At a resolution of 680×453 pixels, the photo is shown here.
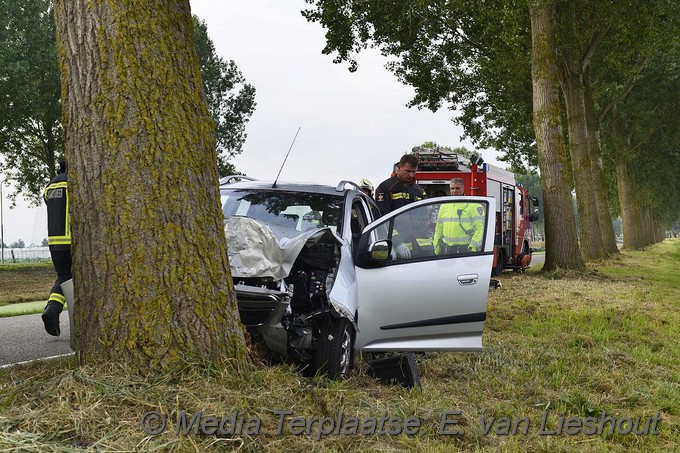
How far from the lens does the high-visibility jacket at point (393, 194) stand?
8.23m

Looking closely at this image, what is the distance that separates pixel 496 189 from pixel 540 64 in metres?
3.22

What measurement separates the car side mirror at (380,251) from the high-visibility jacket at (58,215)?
2600 millimetres

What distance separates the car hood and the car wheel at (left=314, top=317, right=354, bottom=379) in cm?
58

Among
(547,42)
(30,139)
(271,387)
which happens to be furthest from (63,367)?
(30,139)

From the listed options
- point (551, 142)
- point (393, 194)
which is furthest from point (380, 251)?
point (551, 142)

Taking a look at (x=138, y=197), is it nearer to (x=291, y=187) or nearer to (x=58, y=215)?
(x=58, y=215)

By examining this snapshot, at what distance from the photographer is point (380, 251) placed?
5.82 m

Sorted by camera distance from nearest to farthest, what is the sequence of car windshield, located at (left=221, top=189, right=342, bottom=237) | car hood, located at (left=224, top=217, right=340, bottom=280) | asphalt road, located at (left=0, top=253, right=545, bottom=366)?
car hood, located at (left=224, top=217, right=340, bottom=280) < car windshield, located at (left=221, top=189, right=342, bottom=237) < asphalt road, located at (left=0, top=253, right=545, bottom=366)

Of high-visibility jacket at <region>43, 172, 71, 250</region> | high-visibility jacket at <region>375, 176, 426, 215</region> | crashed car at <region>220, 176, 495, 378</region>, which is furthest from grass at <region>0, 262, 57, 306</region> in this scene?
crashed car at <region>220, 176, 495, 378</region>

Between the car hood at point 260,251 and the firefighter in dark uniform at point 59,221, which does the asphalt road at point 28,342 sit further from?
the car hood at point 260,251

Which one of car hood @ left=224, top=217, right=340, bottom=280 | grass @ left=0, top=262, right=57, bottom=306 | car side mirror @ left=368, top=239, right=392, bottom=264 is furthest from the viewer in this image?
grass @ left=0, top=262, right=57, bottom=306

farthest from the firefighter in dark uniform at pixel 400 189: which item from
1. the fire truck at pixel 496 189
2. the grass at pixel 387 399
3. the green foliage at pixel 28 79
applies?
the green foliage at pixel 28 79

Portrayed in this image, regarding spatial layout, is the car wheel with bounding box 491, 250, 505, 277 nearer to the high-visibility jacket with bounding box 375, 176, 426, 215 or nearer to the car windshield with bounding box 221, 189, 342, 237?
the high-visibility jacket with bounding box 375, 176, 426, 215

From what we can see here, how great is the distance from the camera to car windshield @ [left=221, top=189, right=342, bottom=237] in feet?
20.9
